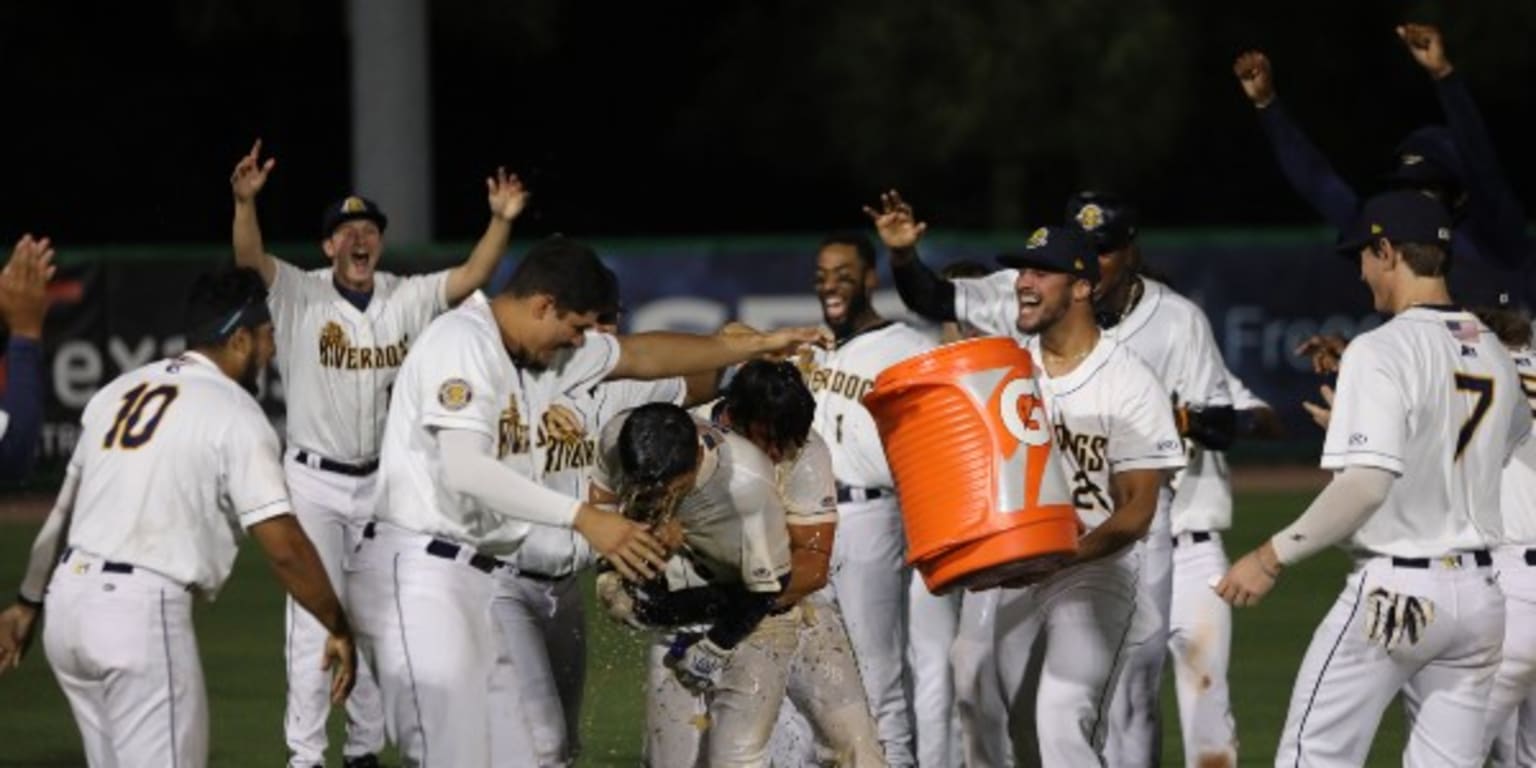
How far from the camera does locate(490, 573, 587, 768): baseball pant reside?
9.14 m

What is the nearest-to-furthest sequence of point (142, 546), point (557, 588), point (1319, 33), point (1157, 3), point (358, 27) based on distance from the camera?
1. point (142, 546)
2. point (557, 588)
3. point (358, 27)
4. point (1157, 3)
5. point (1319, 33)

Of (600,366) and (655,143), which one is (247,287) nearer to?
(600,366)

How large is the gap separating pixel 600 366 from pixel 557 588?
758 millimetres

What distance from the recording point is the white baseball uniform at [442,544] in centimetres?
893

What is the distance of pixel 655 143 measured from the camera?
121 ft

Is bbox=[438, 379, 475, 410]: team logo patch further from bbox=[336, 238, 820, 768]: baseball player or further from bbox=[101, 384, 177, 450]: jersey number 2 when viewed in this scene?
bbox=[101, 384, 177, 450]: jersey number 2

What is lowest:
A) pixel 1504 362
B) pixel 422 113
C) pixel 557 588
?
pixel 557 588

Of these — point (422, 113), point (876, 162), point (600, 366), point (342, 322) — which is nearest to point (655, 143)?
point (876, 162)

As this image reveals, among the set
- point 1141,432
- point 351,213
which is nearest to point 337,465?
point 351,213

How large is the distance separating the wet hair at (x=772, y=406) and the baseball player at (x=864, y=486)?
189cm

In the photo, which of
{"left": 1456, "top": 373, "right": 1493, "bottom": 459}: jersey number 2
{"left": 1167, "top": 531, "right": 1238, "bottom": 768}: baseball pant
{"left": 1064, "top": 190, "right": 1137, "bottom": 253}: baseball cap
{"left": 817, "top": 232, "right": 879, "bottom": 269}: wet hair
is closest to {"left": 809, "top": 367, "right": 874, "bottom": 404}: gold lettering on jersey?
{"left": 817, "top": 232, "right": 879, "bottom": 269}: wet hair

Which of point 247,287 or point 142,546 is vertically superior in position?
point 247,287

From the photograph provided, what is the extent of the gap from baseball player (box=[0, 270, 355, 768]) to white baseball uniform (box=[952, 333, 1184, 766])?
2329 mm

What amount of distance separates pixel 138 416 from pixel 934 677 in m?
4.00
